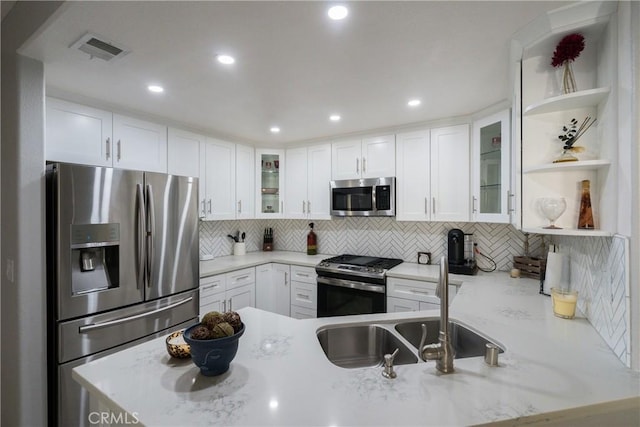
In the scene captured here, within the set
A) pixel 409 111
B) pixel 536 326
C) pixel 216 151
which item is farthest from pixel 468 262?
pixel 216 151

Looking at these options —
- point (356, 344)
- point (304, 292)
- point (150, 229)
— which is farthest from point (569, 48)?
point (304, 292)

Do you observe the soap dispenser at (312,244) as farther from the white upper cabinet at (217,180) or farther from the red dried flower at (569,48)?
the red dried flower at (569,48)

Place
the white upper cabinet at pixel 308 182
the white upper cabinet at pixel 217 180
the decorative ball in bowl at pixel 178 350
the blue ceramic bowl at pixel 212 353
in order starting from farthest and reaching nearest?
the white upper cabinet at pixel 308 182 < the white upper cabinet at pixel 217 180 < the decorative ball in bowl at pixel 178 350 < the blue ceramic bowl at pixel 212 353

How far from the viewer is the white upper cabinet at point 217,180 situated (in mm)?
3125

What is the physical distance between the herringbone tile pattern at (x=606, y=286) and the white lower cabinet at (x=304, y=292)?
2207 mm

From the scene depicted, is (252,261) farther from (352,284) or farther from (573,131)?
(573,131)

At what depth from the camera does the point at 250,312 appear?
1.61 meters

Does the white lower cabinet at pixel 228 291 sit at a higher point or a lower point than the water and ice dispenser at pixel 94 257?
lower

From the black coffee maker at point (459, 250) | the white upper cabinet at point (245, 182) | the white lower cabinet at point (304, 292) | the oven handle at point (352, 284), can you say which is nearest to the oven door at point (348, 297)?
the oven handle at point (352, 284)

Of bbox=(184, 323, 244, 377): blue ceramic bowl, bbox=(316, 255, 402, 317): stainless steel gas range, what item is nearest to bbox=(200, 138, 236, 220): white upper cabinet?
bbox=(316, 255, 402, 317): stainless steel gas range

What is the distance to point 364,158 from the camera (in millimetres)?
3213

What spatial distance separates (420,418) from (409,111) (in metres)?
2.34

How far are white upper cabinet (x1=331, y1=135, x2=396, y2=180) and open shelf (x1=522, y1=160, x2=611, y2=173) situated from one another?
167 centimetres

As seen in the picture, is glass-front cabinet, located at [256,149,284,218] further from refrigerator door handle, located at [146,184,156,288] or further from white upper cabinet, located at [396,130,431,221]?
refrigerator door handle, located at [146,184,156,288]
